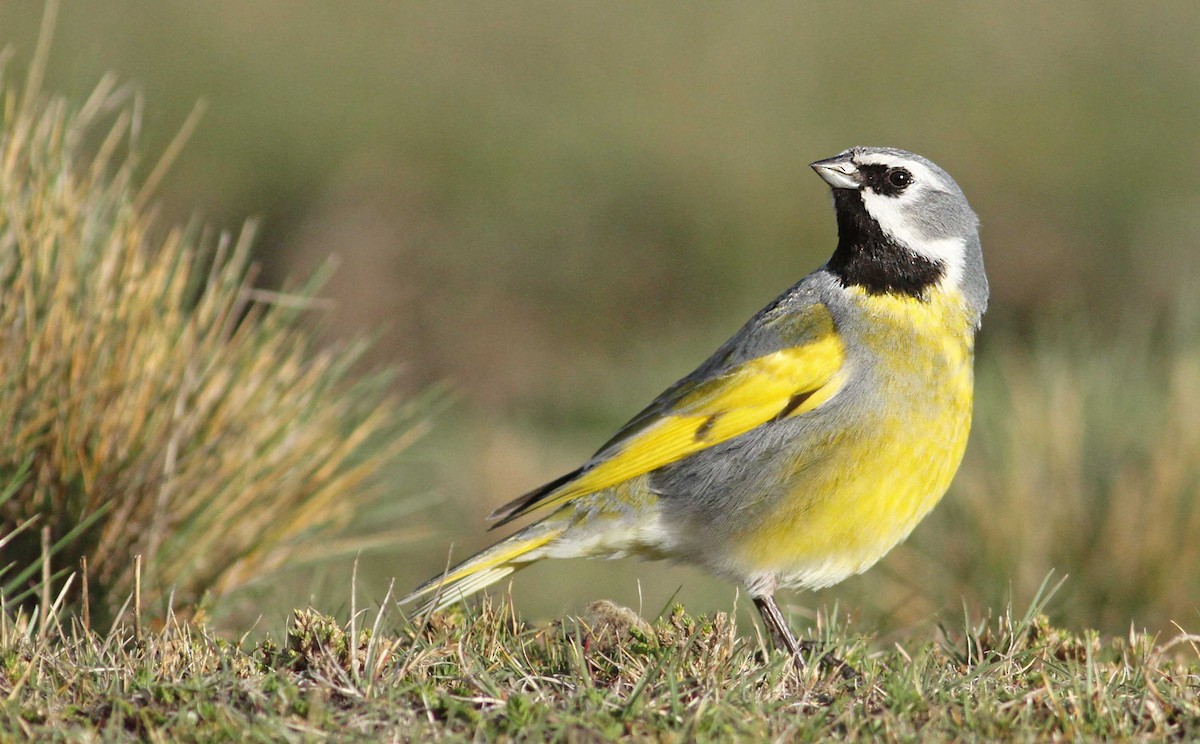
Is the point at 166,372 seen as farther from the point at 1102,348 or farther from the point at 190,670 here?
the point at 1102,348

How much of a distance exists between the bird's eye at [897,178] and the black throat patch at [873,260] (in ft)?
0.39

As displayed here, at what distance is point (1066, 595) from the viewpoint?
22.2 feet

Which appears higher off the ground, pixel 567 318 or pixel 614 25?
pixel 614 25

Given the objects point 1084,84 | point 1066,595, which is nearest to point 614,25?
point 1084,84

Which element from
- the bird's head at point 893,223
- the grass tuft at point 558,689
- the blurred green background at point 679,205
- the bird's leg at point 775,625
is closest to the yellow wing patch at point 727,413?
the bird's head at point 893,223

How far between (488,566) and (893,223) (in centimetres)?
190

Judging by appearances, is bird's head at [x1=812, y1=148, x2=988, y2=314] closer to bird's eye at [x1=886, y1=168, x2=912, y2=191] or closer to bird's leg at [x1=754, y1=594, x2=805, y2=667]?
bird's eye at [x1=886, y1=168, x2=912, y2=191]

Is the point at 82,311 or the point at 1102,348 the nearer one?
the point at 82,311

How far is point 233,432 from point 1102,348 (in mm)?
5446

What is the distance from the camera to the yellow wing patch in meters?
5.23

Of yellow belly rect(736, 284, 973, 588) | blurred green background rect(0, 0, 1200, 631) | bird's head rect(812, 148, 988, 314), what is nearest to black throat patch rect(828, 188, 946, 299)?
bird's head rect(812, 148, 988, 314)

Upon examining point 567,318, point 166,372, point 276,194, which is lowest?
point 567,318

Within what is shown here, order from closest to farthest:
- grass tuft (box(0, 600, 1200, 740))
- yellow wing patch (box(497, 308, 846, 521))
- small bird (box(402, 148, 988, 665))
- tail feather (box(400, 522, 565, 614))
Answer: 1. grass tuft (box(0, 600, 1200, 740))
2. tail feather (box(400, 522, 565, 614))
3. small bird (box(402, 148, 988, 665))
4. yellow wing patch (box(497, 308, 846, 521))

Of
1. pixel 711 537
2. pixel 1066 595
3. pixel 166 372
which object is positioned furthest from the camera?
pixel 1066 595
